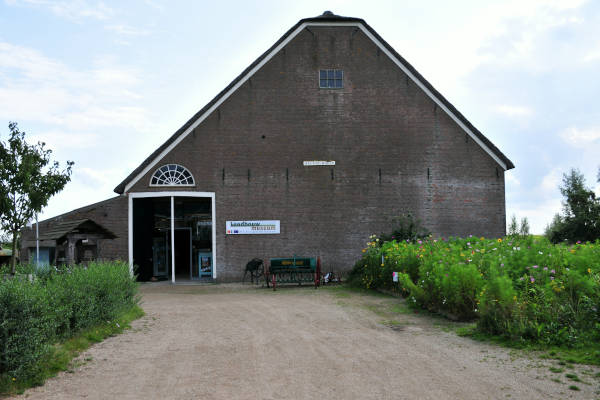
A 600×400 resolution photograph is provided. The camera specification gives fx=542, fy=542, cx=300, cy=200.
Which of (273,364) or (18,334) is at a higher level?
(18,334)

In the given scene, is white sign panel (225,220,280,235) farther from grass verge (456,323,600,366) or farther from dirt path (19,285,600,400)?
grass verge (456,323,600,366)

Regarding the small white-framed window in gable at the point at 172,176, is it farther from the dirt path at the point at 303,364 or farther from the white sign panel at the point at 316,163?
the dirt path at the point at 303,364

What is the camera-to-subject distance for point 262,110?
69.7 feet

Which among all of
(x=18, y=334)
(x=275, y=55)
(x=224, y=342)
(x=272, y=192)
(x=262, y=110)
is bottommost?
(x=224, y=342)

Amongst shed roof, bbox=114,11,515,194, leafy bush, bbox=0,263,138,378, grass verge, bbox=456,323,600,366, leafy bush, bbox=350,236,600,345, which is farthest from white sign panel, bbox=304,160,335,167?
grass verge, bbox=456,323,600,366

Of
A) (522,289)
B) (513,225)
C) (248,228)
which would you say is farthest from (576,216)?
(522,289)

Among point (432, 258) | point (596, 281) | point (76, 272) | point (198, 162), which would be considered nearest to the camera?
point (596, 281)

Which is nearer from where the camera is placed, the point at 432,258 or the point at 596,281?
the point at 596,281

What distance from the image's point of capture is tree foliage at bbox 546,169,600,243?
150 ft

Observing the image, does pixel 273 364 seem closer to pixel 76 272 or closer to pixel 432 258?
pixel 76 272

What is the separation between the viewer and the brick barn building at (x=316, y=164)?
67.4 ft

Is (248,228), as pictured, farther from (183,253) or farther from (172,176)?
(183,253)

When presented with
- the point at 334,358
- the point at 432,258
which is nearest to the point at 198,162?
the point at 432,258

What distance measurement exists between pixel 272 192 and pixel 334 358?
14170 mm
